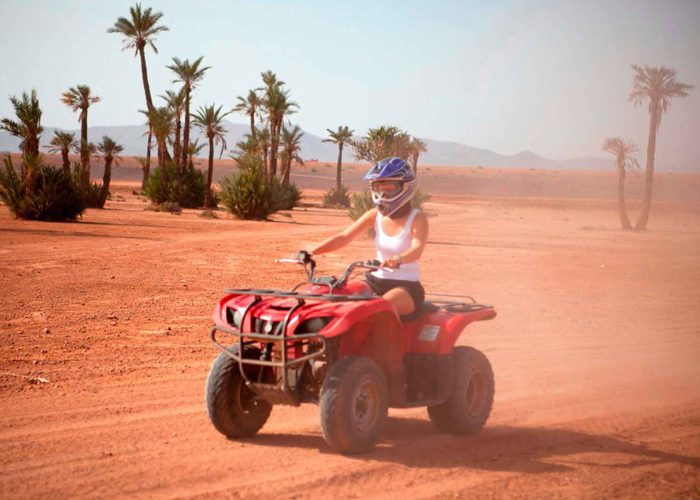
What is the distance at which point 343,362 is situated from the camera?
6.34 m

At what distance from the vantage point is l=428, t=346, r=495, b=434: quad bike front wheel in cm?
723

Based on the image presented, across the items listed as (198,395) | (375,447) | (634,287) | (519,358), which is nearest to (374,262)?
(375,447)

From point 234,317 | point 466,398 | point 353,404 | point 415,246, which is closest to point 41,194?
point 234,317

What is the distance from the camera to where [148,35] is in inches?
2482

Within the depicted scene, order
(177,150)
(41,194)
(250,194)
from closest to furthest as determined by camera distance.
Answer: (41,194), (250,194), (177,150)

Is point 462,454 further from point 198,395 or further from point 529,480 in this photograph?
point 198,395

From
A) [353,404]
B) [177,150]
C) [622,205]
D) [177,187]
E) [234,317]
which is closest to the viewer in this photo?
[353,404]

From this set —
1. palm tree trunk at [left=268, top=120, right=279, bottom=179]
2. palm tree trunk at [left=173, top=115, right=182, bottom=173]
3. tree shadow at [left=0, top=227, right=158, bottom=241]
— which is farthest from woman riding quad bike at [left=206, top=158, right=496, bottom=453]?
palm tree trunk at [left=268, top=120, right=279, bottom=179]

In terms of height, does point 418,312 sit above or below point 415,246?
below

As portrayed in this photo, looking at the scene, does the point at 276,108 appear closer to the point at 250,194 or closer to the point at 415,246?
the point at 250,194

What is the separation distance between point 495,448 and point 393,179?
232cm

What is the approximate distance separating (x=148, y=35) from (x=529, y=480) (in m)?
61.5

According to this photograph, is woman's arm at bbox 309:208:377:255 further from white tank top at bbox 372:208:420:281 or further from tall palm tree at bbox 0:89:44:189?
tall palm tree at bbox 0:89:44:189

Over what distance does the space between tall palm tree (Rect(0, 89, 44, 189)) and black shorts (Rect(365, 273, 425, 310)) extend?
31.4m
